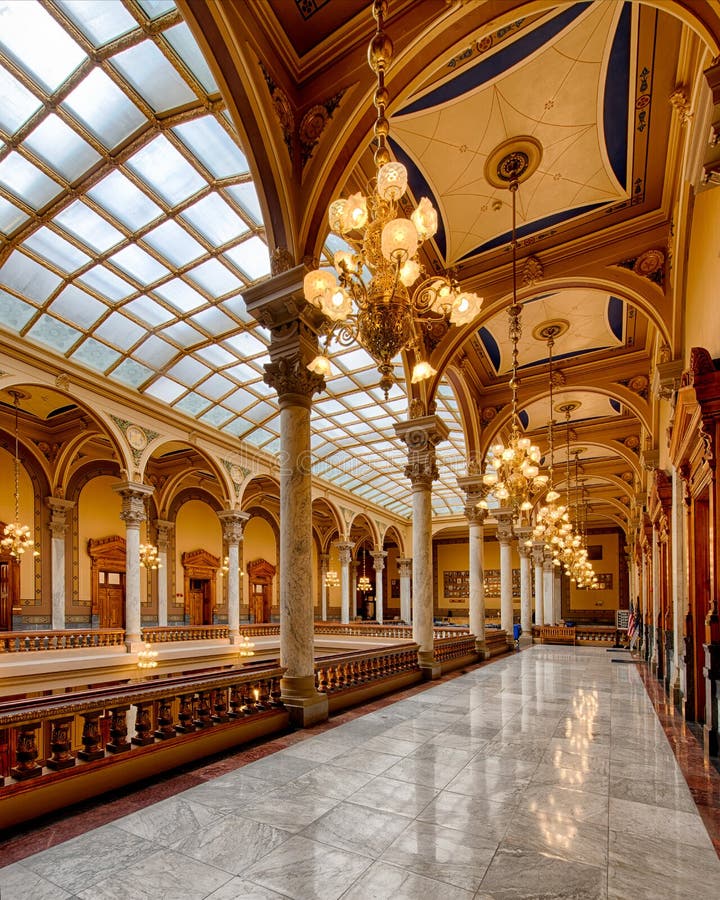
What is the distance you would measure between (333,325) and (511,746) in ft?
12.8

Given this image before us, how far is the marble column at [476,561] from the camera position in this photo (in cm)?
1070

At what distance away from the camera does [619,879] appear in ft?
7.48

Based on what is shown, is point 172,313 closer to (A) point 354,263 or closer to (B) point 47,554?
(A) point 354,263

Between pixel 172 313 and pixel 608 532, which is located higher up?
pixel 172 313

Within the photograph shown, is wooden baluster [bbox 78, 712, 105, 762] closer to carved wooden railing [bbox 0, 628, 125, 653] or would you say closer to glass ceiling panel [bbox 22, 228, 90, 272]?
glass ceiling panel [bbox 22, 228, 90, 272]

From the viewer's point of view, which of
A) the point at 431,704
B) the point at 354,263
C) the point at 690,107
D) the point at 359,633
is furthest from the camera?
the point at 359,633

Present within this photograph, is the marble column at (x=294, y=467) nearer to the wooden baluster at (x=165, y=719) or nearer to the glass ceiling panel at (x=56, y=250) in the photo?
the wooden baluster at (x=165, y=719)

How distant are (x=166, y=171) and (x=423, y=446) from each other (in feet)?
17.5

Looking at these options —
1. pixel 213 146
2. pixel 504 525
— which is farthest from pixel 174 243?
pixel 504 525

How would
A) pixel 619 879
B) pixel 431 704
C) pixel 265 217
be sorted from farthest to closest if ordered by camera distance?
pixel 431 704 < pixel 265 217 < pixel 619 879

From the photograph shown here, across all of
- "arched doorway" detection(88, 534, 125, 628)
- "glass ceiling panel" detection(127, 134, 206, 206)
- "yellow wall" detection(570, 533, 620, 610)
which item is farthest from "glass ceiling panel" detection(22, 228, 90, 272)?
"yellow wall" detection(570, 533, 620, 610)

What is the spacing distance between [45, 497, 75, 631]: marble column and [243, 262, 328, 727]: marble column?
975 cm

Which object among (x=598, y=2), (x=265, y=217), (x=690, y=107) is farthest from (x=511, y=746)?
(x=598, y=2)

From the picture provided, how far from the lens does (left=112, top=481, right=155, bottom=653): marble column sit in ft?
35.7
